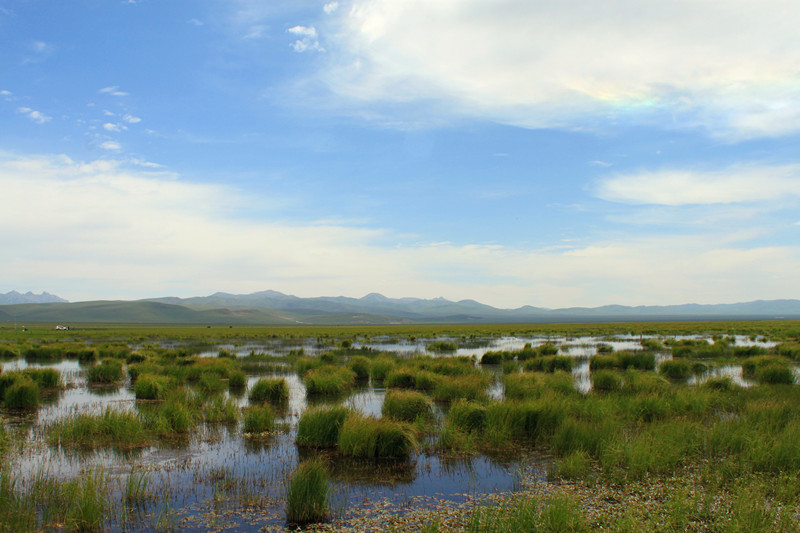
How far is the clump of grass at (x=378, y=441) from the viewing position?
11195mm

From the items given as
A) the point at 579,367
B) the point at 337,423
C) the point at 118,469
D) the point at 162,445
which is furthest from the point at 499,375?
the point at 118,469

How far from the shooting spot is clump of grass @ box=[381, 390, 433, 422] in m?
14.2

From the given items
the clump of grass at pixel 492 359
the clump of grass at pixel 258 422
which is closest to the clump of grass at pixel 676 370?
the clump of grass at pixel 492 359

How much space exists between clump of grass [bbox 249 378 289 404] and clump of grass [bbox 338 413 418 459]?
24.8 feet

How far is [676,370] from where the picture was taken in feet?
76.7

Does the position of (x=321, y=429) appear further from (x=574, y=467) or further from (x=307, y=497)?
(x=574, y=467)

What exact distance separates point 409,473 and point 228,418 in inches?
272

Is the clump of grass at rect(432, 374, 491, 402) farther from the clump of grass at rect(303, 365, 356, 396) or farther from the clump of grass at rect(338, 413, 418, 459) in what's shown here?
the clump of grass at rect(338, 413, 418, 459)

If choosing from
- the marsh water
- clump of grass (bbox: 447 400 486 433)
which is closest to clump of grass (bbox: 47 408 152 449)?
the marsh water

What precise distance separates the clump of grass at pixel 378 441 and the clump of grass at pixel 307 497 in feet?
8.77

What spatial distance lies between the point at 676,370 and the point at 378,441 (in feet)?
59.5

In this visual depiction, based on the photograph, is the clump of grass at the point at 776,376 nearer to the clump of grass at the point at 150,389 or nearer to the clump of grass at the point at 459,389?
the clump of grass at the point at 459,389

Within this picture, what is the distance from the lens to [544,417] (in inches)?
516

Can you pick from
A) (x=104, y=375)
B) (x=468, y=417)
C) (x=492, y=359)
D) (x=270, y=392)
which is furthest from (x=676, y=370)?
(x=104, y=375)
